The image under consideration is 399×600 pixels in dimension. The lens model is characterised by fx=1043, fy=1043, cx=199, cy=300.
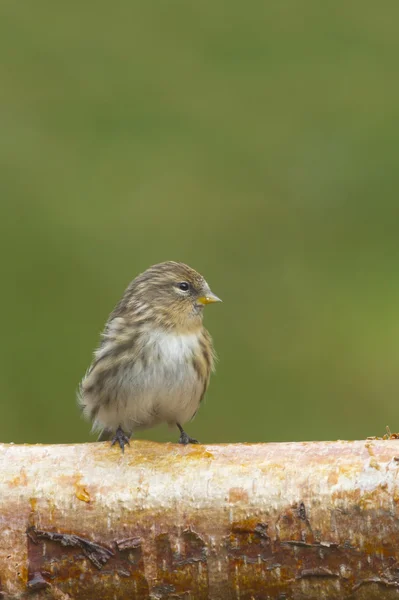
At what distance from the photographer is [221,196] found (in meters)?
6.66

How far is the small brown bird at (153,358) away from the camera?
364cm

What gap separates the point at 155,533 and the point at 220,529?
0.18 m

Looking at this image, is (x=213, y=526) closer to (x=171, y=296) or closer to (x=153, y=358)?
(x=153, y=358)

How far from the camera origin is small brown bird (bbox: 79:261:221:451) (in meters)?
3.64

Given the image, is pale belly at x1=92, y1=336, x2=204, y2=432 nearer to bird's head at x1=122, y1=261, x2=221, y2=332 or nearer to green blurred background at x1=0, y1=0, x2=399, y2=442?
bird's head at x1=122, y1=261, x2=221, y2=332

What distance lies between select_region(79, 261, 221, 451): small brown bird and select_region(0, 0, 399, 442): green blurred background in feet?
5.11

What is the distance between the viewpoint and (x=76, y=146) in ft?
20.9

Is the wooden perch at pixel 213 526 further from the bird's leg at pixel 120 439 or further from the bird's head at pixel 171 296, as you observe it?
the bird's head at pixel 171 296

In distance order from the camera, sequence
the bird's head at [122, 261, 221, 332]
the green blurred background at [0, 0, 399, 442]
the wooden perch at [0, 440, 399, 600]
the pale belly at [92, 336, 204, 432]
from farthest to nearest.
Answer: the green blurred background at [0, 0, 399, 442] → the bird's head at [122, 261, 221, 332] → the pale belly at [92, 336, 204, 432] → the wooden perch at [0, 440, 399, 600]

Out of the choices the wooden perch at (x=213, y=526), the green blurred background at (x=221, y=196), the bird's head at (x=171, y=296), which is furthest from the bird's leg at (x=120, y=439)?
the green blurred background at (x=221, y=196)

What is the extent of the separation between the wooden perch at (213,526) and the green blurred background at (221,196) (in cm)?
233

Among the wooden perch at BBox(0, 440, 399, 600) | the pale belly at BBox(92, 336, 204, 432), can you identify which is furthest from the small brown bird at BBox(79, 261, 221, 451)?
the wooden perch at BBox(0, 440, 399, 600)

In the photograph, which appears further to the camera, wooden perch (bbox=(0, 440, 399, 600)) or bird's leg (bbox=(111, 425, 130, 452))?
bird's leg (bbox=(111, 425, 130, 452))

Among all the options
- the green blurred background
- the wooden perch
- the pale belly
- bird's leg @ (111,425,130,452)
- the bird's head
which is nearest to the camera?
the wooden perch
